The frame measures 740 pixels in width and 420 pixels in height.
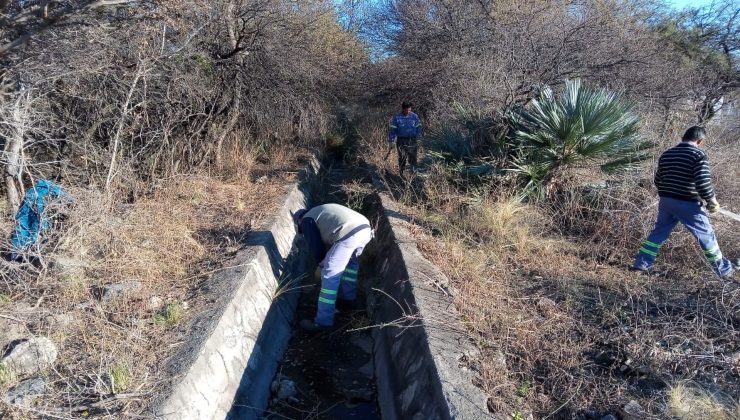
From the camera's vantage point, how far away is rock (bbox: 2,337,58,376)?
3.92m

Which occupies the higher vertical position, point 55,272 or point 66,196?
point 66,196

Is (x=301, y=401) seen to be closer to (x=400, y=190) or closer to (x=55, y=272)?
(x=55, y=272)

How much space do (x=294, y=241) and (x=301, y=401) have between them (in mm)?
3629

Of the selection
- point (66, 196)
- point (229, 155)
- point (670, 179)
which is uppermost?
point (670, 179)

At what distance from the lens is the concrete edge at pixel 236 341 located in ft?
13.4

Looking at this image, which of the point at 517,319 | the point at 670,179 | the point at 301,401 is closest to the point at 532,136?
the point at 670,179

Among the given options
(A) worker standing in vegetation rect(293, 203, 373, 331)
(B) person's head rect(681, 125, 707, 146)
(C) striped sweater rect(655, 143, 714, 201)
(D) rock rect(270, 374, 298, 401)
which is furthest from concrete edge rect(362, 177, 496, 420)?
(B) person's head rect(681, 125, 707, 146)

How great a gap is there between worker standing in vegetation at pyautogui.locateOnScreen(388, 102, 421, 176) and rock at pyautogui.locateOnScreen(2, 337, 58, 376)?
756 cm

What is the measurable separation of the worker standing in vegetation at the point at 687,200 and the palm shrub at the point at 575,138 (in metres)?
1.63

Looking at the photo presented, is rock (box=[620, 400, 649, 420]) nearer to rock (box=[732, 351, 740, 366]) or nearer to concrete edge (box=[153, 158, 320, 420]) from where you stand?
rock (box=[732, 351, 740, 366])

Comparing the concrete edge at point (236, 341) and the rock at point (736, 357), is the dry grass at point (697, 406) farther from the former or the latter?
the concrete edge at point (236, 341)

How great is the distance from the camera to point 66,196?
5.78 m

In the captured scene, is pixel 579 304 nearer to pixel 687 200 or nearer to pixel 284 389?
pixel 687 200

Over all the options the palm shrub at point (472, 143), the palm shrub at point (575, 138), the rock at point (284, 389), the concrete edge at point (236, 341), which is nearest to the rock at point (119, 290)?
the concrete edge at point (236, 341)
